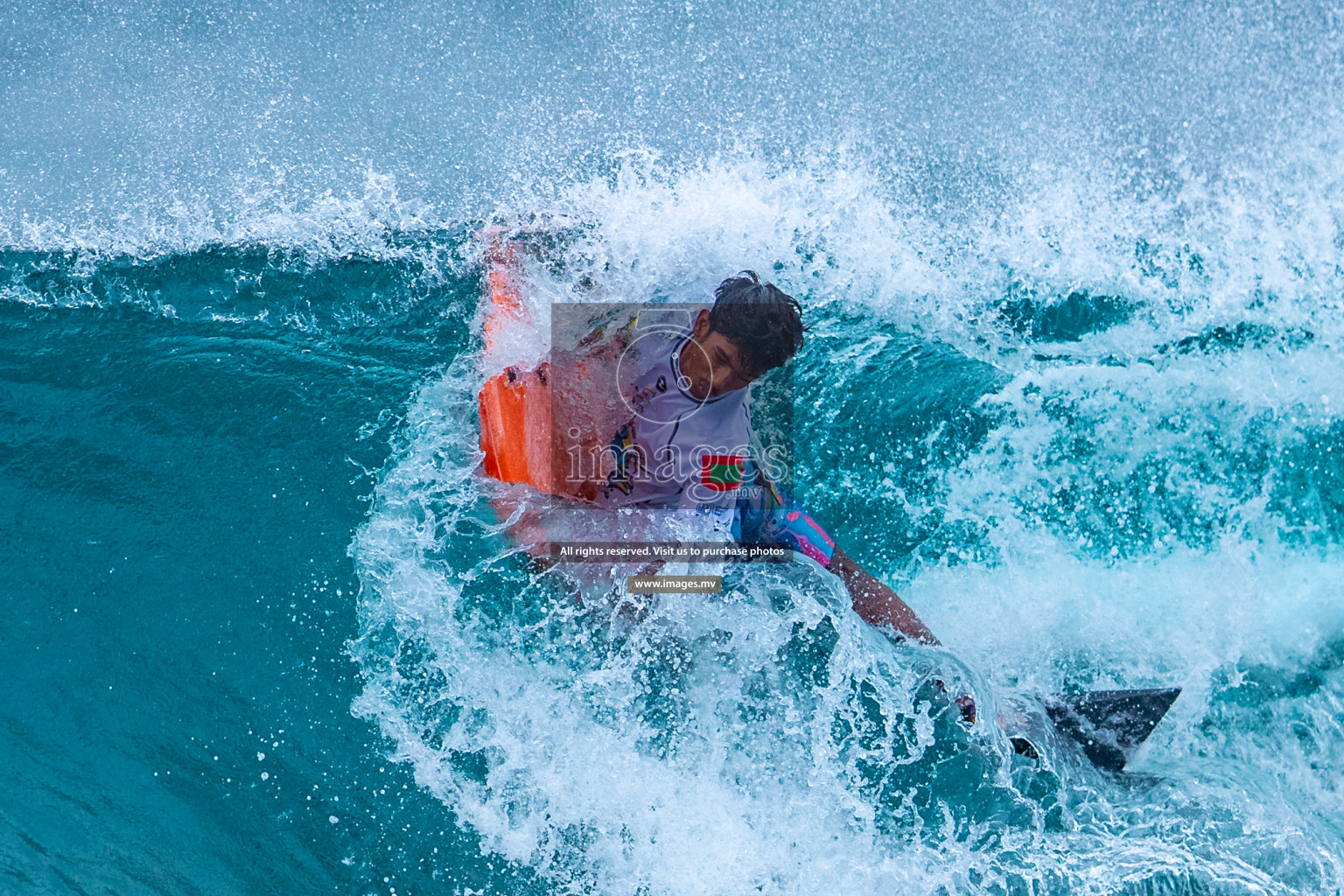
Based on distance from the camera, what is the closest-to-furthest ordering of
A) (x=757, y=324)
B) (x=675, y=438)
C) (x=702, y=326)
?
(x=757, y=324) < (x=702, y=326) < (x=675, y=438)

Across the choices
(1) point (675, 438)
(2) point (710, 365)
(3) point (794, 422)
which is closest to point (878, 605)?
(3) point (794, 422)

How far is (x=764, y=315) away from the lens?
2111 millimetres

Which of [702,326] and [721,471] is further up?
[702,326]

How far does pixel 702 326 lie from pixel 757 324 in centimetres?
18

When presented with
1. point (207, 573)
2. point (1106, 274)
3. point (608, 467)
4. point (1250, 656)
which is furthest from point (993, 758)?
point (207, 573)

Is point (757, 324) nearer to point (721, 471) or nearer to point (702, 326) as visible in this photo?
point (702, 326)

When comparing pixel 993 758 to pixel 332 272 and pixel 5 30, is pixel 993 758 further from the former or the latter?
pixel 5 30

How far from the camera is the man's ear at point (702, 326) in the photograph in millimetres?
2186

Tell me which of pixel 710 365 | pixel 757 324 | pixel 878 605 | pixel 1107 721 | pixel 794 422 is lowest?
pixel 1107 721

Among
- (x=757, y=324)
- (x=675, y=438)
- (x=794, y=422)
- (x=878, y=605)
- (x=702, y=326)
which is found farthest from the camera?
Result: (x=794, y=422)

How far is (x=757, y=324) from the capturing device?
6.92 ft

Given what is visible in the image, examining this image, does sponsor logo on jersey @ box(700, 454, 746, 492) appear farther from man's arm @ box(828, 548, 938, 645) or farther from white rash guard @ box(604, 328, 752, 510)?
man's arm @ box(828, 548, 938, 645)

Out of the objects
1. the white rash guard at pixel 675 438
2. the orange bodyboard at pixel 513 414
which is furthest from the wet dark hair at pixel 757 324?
the orange bodyboard at pixel 513 414

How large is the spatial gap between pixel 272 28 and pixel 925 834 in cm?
391
